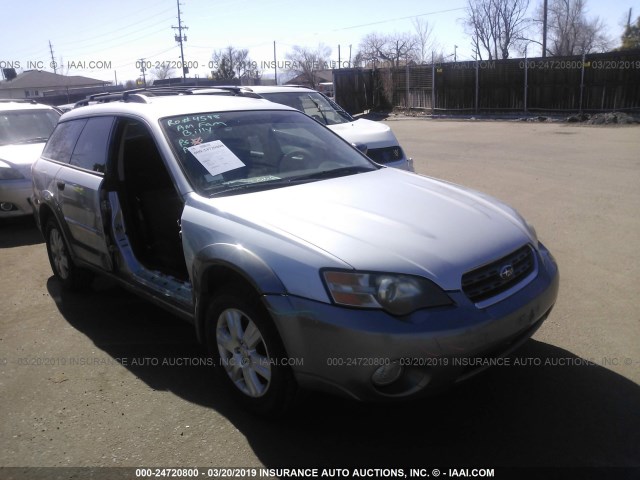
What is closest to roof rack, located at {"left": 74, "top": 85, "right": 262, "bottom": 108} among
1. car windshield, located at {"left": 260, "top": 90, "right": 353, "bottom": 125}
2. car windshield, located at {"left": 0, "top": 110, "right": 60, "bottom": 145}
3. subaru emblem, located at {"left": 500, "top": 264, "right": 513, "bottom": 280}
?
subaru emblem, located at {"left": 500, "top": 264, "right": 513, "bottom": 280}

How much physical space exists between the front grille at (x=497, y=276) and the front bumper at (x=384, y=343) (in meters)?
0.08

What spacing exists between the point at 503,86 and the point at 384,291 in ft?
74.1

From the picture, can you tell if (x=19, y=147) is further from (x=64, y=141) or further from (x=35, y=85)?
(x=35, y=85)

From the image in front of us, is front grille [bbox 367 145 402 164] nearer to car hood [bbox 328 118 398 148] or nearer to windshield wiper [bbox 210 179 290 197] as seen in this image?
car hood [bbox 328 118 398 148]

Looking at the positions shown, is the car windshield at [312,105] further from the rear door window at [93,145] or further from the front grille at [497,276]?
the front grille at [497,276]

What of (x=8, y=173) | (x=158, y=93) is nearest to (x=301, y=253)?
(x=158, y=93)

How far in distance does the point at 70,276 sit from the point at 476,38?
53.2 metres

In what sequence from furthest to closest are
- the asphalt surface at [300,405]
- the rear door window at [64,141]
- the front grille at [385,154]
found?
the front grille at [385,154] → the rear door window at [64,141] → the asphalt surface at [300,405]

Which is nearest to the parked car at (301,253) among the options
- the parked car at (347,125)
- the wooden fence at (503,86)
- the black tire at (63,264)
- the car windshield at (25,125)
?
the black tire at (63,264)

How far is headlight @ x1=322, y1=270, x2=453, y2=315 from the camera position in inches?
101

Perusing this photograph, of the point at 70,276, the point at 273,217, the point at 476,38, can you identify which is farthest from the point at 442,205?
the point at 476,38

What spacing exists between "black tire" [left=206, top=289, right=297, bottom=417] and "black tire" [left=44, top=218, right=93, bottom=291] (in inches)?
96.0

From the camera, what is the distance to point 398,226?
2.95m

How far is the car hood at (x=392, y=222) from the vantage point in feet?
8.80
